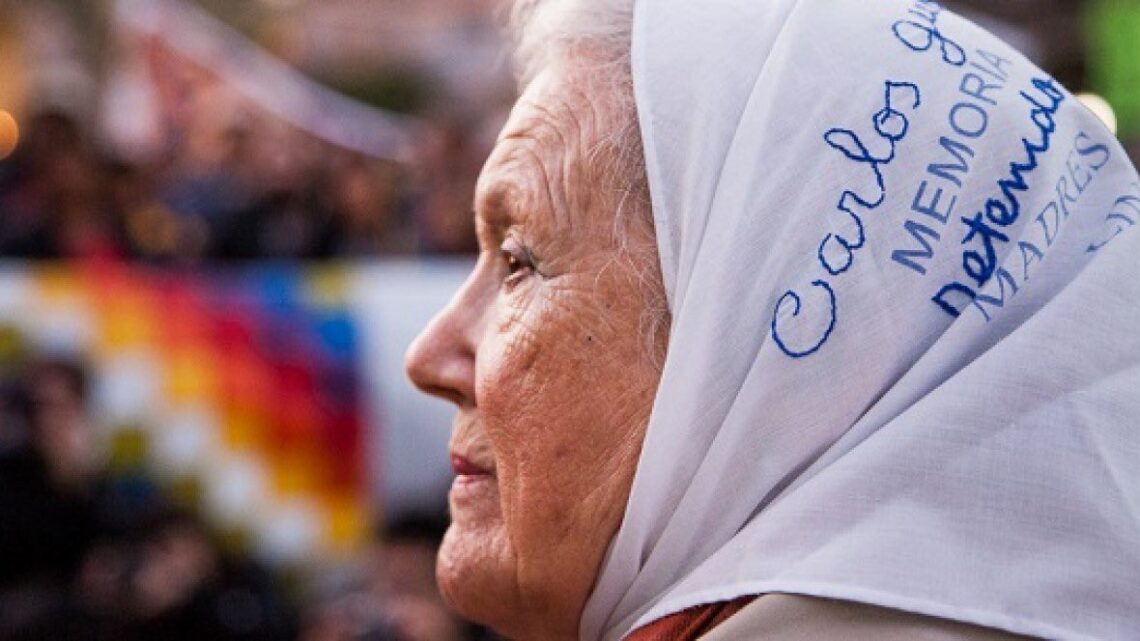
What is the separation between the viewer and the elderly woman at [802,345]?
1.48 meters

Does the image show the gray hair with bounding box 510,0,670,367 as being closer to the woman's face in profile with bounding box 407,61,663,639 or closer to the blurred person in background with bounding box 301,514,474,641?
the woman's face in profile with bounding box 407,61,663,639

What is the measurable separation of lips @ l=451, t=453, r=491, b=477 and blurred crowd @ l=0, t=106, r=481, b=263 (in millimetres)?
3640

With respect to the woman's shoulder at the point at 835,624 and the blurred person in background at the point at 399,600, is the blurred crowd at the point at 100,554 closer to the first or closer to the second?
the blurred person in background at the point at 399,600

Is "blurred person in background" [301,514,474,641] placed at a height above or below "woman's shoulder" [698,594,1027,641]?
below

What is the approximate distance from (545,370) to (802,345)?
0.34 meters

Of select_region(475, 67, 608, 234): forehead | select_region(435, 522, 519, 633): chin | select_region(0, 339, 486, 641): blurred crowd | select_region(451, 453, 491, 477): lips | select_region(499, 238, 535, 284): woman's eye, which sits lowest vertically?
select_region(0, 339, 486, 641): blurred crowd

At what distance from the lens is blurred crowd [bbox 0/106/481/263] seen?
5.48m

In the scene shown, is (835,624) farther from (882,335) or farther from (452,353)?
(452,353)

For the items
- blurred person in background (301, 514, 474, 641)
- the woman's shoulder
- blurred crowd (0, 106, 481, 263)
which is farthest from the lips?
blurred crowd (0, 106, 481, 263)

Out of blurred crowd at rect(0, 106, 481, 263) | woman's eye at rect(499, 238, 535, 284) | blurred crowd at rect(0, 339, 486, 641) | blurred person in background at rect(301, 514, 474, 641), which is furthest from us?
blurred crowd at rect(0, 106, 481, 263)

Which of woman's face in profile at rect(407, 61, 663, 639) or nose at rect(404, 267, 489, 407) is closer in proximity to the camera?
woman's face in profile at rect(407, 61, 663, 639)

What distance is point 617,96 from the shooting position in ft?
5.84

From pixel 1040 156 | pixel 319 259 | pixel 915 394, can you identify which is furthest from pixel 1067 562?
pixel 319 259

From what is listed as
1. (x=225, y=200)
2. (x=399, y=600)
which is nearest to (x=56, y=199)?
(x=225, y=200)
